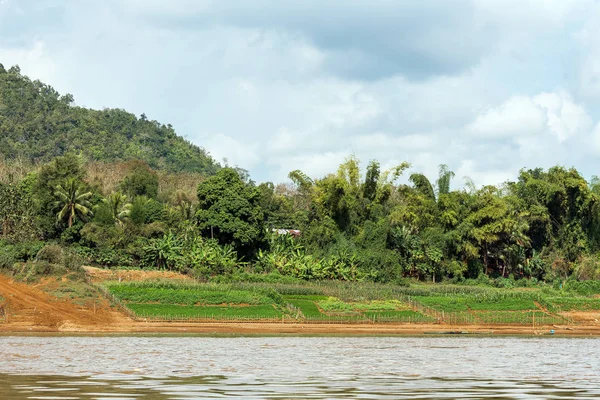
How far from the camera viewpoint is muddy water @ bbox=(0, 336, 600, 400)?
1728 cm

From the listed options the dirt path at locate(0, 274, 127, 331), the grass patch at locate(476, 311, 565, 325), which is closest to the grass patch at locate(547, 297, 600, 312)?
the grass patch at locate(476, 311, 565, 325)

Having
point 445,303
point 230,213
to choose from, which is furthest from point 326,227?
point 445,303

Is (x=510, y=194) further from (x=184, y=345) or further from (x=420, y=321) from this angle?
(x=184, y=345)

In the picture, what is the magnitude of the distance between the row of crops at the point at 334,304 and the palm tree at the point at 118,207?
1664cm

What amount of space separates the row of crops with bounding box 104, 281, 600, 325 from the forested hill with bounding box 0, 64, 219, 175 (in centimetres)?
8118

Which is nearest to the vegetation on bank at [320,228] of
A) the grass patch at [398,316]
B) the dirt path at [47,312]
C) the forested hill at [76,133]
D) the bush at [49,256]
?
the bush at [49,256]

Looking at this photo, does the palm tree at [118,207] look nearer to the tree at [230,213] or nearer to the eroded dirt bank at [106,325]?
the tree at [230,213]

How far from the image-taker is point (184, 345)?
34.9 meters

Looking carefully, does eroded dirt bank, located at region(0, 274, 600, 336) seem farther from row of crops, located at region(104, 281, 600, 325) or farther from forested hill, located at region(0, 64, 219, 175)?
forested hill, located at region(0, 64, 219, 175)

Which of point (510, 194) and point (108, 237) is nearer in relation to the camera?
point (108, 237)

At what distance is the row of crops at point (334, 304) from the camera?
54.8 m

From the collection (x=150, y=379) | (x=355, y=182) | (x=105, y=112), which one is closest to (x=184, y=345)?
(x=150, y=379)

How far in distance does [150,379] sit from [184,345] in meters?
15.3

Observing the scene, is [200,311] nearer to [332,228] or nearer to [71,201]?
[71,201]
